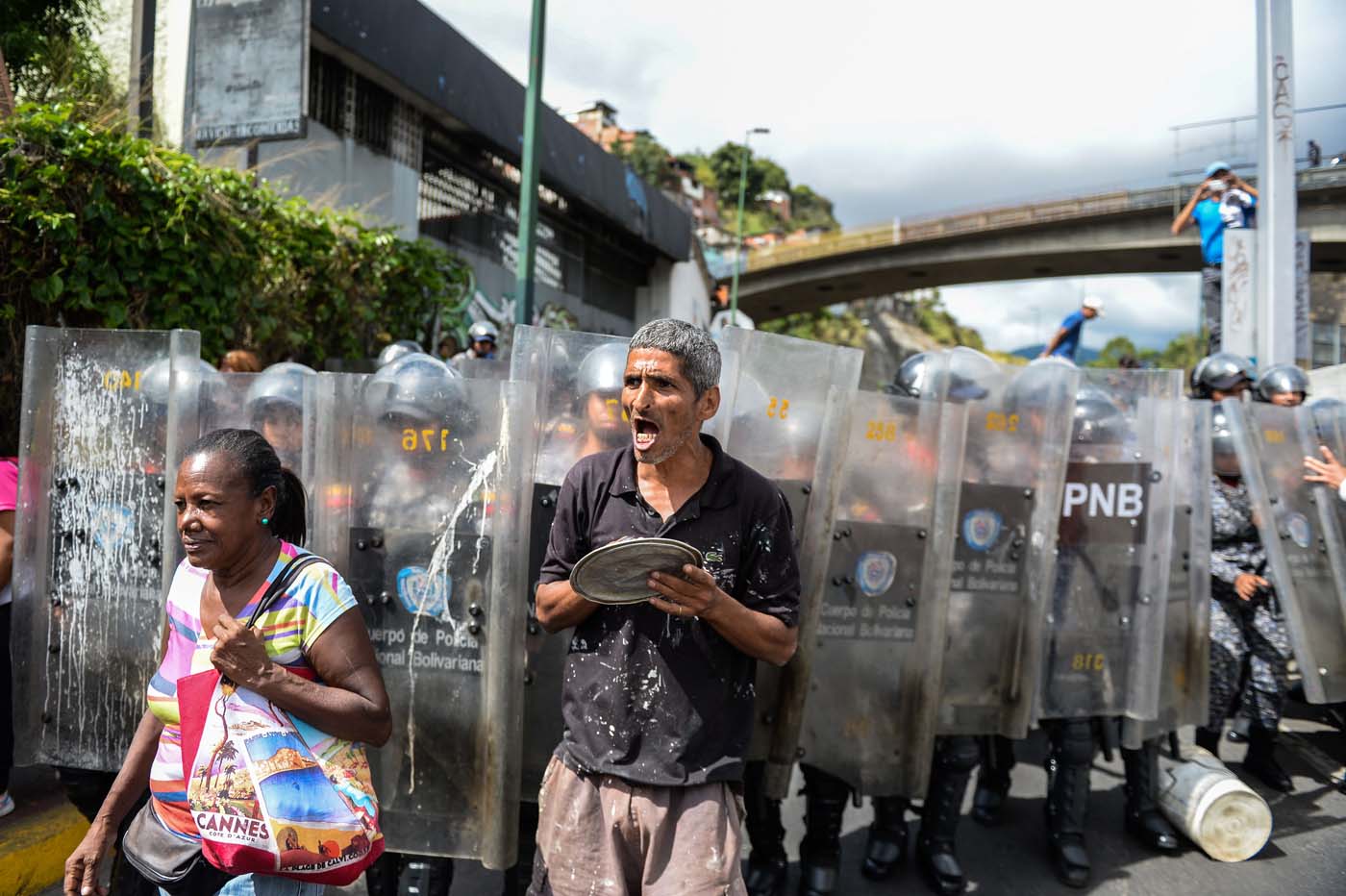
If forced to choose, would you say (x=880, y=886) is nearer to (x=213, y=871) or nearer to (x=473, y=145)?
(x=213, y=871)

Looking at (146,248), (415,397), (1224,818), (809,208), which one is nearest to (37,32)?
(146,248)

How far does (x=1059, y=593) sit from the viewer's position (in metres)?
3.79

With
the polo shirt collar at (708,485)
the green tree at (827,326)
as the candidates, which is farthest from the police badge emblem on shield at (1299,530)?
the green tree at (827,326)

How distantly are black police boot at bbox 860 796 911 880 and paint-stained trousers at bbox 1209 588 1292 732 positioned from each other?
5.85 feet

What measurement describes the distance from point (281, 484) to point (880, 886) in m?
2.72

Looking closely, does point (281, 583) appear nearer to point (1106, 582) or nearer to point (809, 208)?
point (1106, 582)

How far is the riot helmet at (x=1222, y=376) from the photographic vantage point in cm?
513

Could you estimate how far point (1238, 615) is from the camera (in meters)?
4.57

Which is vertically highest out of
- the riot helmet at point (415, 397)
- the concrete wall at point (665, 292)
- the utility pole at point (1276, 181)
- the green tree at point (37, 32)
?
the concrete wall at point (665, 292)

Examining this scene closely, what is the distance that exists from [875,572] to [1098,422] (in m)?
1.18

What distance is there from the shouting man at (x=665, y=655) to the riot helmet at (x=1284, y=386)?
3921 millimetres

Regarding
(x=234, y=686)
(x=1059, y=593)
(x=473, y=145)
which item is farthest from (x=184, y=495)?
(x=473, y=145)

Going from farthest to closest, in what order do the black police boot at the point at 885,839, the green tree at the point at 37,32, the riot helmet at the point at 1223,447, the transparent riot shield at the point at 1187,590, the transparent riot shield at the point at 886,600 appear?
the green tree at the point at 37,32 < the riot helmet at the point at 1223,447 < the transparent riot shield at the point at 1187,590 < the black police boot at the point at 885,839 < the transparent riot shield at the point at 886,600

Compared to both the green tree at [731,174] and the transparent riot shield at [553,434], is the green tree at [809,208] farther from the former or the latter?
the transparent riot shield at [553,434]
